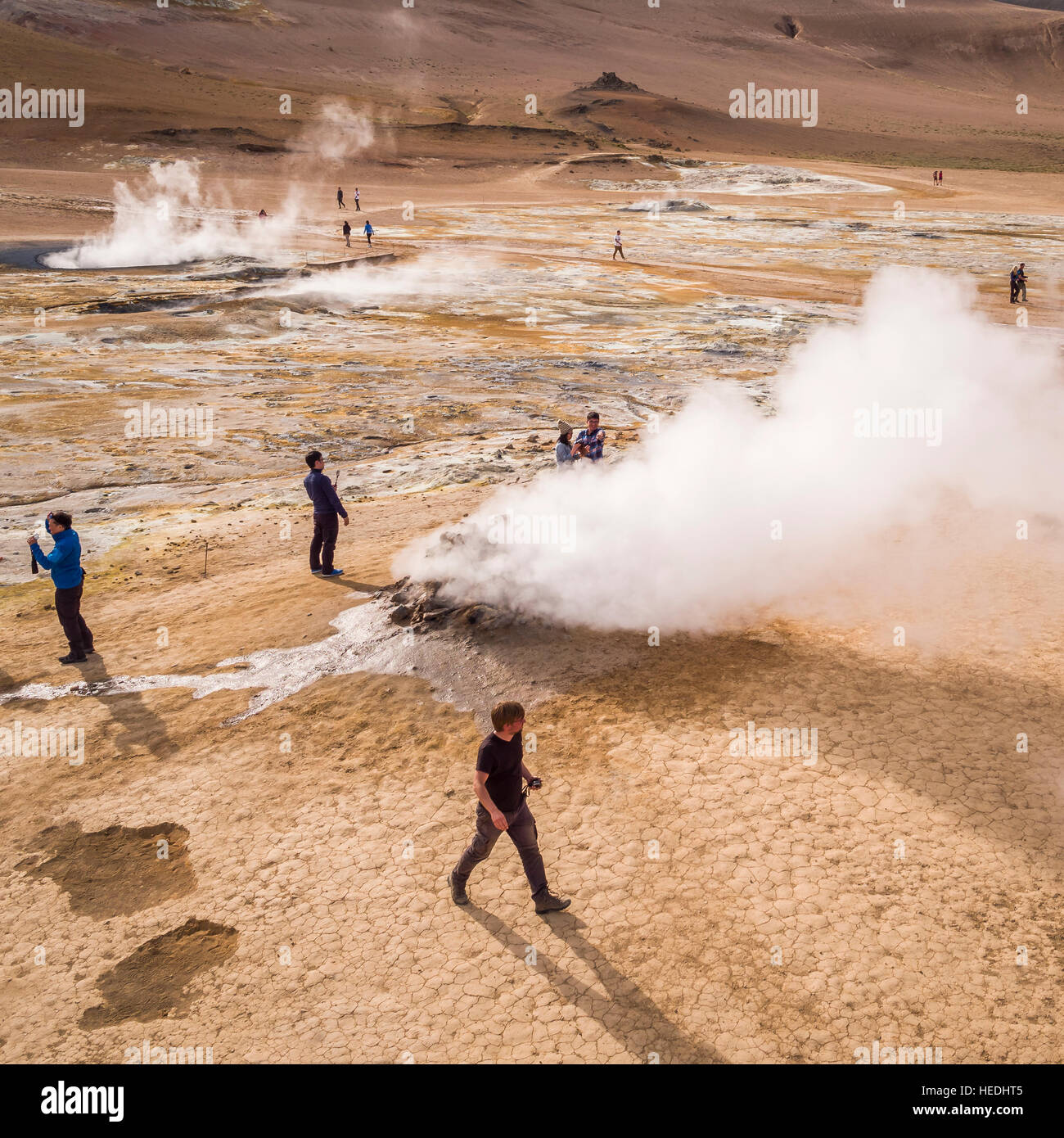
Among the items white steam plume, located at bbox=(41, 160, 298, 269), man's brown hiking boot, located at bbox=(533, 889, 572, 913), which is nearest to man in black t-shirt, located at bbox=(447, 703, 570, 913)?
man's brown hiking boot, located at bbox=(533, 889, 572, 913)

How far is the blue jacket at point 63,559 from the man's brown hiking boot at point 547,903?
223 inches

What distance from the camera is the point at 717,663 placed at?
7777mm

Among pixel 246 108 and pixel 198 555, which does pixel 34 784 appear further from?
pixel 246 108

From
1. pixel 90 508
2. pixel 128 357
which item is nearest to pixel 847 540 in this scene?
pixel 90 508

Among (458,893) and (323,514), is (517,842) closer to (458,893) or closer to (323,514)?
(458,893)

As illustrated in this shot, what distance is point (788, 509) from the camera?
10102 millimetres

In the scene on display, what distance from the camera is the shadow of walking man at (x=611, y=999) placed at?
4.52 metres

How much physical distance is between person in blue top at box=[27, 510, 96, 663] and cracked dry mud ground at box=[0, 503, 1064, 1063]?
0.95 metres

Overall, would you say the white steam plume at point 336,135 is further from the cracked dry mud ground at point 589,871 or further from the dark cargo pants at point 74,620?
the cracked dry mud ground at point 589,871

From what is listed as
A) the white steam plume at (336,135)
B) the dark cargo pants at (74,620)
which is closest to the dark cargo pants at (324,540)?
the dark cargo pants at (74,620)

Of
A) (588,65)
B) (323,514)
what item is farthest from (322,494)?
(588,65)

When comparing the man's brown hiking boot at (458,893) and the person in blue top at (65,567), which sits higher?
the person in blue top at (65,567)

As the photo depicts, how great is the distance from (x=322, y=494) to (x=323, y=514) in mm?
227

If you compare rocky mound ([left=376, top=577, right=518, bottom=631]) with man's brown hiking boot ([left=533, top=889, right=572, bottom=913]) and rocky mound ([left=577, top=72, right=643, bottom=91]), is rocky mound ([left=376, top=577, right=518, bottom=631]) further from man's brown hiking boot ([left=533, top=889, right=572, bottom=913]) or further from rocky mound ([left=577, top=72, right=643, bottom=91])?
rocky mound ([left=577, top=72, right=643, bottom=91])
